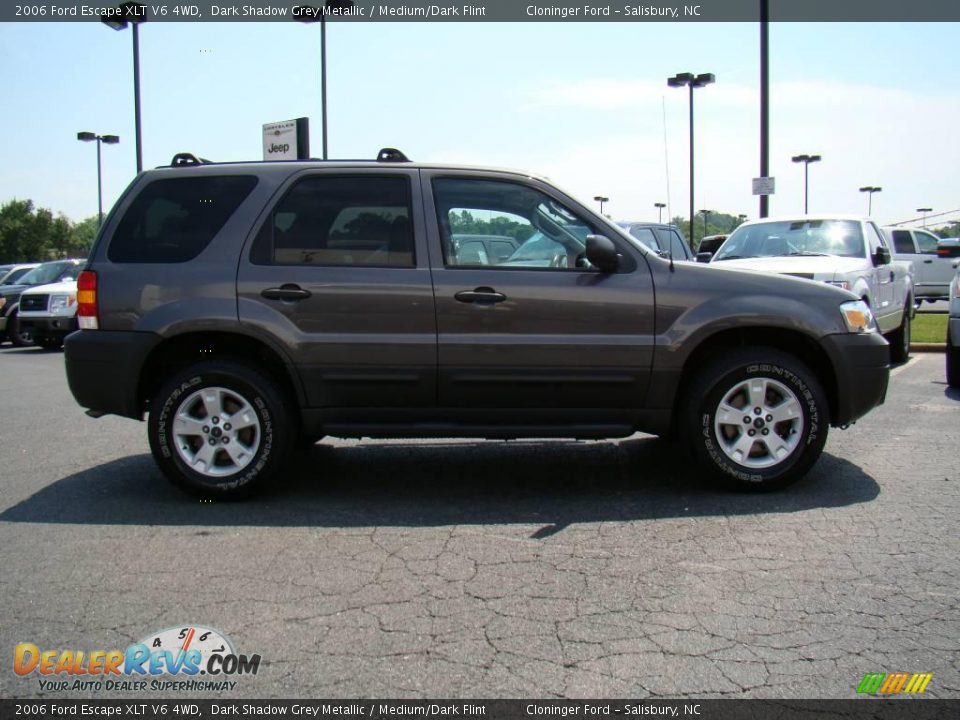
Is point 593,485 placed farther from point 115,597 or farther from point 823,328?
point 115,597

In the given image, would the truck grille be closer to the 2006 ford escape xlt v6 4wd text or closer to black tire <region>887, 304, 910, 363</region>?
the 2006 ford escape xlt v6 4wd text

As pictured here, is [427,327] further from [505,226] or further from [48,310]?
[48,310]

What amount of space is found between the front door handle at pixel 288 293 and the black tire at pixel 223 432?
0.46 meters

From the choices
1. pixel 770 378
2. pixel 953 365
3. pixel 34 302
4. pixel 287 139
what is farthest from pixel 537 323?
pixel 287 139

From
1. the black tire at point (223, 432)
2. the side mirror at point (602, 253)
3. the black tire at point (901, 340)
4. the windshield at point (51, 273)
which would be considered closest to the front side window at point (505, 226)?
the side mirror at point (602, 253)

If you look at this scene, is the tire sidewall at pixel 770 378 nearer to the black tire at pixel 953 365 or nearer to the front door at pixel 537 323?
the front door at pixel 537 323

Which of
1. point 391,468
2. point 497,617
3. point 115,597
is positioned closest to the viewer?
point 497,617

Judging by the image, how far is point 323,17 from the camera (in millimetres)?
20109

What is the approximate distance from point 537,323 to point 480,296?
14.4 inches

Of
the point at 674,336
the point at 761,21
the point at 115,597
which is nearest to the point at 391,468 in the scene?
the point at 674,336

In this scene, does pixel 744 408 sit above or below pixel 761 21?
below

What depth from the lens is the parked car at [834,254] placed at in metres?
10.2

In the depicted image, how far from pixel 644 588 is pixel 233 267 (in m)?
3.01

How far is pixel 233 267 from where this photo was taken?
539 centimetres
